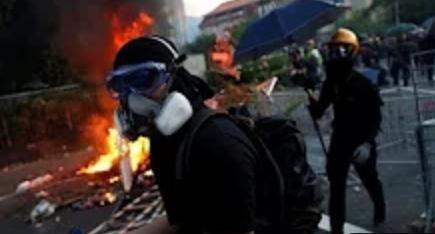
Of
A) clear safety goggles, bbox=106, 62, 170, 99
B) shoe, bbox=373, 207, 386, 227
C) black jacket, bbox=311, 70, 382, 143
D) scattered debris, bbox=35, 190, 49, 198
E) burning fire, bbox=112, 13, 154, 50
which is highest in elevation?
clear safety goggles, bbox=106, 62, 170, 99

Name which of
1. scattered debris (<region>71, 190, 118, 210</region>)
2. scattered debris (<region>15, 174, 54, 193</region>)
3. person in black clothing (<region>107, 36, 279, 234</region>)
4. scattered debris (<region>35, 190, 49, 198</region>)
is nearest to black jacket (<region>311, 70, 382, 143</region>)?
person in black clothing (<region>107, 36, 279, 234</region>)

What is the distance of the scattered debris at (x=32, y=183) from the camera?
1259cm

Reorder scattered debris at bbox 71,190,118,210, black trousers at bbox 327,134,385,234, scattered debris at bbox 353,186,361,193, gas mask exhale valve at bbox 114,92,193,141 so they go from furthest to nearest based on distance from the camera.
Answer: scattered debris at bbox 71,190,118,210
scattered debris at bbox 353,186,361,193
black trousers at bbox 327,134,385,234
gas mask exhale valve at bbox 114,92,193,141

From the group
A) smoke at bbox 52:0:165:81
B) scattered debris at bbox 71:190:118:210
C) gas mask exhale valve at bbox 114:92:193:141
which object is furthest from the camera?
smoke at bbox 52:0:165:81

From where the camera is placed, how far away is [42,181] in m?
13.0

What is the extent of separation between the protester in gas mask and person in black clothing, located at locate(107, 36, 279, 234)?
3685 mm

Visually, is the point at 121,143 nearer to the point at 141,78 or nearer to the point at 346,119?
the point at 346,119

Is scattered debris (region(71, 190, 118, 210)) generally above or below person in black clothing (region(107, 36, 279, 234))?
below

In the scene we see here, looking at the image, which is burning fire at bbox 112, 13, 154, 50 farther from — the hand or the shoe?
the hand

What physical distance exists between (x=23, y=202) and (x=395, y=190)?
5.87 m

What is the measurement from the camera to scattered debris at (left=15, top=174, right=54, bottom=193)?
41.3 feet

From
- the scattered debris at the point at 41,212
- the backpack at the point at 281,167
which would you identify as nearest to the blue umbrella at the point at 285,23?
the scattered debris at the point at 41,212

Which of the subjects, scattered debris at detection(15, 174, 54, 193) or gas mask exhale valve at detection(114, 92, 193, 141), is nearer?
gas mask exhale valve at detection(114, 92, 193, 141)

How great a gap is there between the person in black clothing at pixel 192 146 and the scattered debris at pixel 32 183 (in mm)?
10462
